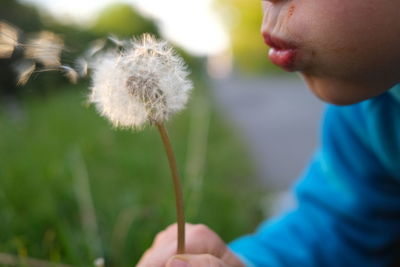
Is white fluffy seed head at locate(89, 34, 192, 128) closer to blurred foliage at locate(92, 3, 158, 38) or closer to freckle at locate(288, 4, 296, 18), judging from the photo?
freckle at locate(288, 4, 296, 18)

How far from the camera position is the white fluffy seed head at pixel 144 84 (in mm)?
432

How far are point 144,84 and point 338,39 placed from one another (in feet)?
0.64

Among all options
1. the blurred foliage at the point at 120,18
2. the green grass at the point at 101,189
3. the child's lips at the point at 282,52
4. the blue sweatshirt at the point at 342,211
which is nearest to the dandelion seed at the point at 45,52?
the green grass at the point at 101,189

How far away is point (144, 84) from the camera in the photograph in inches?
17.1

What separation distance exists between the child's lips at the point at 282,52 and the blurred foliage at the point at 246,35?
11.3m

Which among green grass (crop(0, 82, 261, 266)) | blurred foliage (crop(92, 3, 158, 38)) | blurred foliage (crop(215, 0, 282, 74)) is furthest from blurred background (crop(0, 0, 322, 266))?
blurred foliage (crop(215, 0, 282, 74))

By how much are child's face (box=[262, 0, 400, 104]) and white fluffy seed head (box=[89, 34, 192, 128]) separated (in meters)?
0.11

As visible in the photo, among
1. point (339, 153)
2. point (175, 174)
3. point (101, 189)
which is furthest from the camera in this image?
point (101, 189)

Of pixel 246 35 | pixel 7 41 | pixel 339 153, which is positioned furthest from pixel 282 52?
pixel 246 35

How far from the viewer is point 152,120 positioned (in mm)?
423

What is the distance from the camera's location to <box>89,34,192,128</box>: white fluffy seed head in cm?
43

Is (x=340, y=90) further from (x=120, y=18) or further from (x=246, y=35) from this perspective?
(x=246, y=35)

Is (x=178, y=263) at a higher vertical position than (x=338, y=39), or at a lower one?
lower

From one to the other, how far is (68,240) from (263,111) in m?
4.35
